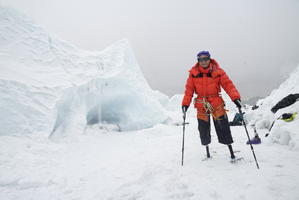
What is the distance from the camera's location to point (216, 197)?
202cm

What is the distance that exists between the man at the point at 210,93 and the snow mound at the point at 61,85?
543 centimetres

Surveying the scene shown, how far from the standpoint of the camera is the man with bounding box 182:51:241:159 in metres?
3.20

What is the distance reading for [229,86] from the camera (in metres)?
3.19

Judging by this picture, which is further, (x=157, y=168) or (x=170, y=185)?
(x=157, y=168)

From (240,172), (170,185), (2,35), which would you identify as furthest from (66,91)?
(240,172)

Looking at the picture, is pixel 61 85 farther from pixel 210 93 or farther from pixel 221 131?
pixel 221 131

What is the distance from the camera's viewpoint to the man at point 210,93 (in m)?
3.20

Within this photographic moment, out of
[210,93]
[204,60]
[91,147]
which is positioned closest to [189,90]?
[210,93]

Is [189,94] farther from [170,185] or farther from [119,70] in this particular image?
[119,70]

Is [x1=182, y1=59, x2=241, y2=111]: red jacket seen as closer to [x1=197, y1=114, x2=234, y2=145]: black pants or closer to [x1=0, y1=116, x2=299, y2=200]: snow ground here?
[x1=197, y1=114, x2=234, y2=145]: black pants

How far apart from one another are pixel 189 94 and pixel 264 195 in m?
2.14

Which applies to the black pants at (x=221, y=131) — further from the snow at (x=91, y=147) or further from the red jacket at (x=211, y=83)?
the snow at (x=91, y=147)

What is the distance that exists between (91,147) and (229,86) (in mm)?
5212

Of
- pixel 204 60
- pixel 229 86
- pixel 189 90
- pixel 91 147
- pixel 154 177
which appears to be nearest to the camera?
pixel 154 177
